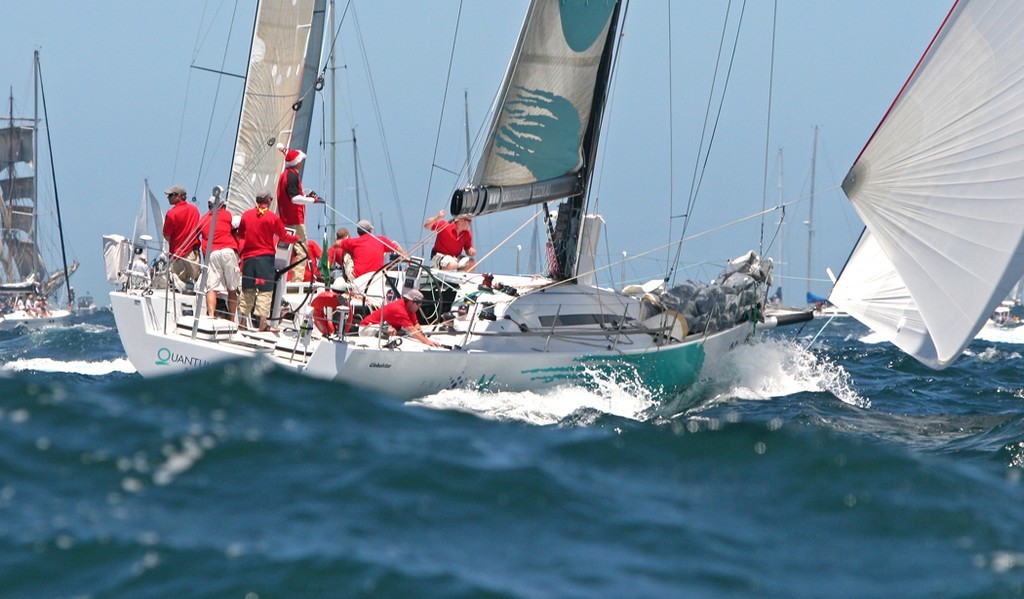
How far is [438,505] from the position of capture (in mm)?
4934

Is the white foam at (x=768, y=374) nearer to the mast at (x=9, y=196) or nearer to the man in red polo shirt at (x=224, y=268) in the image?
the man in red polo shirt at (x=224, y=268)

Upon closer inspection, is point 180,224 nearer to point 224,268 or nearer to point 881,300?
point 224,268

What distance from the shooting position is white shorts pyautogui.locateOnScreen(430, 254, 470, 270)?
13781 mm

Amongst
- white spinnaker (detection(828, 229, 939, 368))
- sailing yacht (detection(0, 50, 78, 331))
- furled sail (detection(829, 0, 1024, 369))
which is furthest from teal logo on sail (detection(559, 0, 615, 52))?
sailing yacht (detection(0, 50, 78, 331))

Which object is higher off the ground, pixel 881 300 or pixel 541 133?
pixel 541 133

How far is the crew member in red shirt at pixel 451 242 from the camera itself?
14.0 meters

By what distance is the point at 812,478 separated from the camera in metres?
5.50

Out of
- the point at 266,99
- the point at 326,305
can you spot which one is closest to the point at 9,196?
the point at 266,99

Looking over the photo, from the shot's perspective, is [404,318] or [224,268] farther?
[224,268]

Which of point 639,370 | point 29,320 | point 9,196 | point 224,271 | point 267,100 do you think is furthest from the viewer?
point 9,196

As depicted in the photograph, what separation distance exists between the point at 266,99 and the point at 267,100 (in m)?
0.02

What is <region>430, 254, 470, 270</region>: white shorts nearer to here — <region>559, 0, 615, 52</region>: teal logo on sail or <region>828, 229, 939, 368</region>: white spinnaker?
<region>559, 0, 615, 52</region>: teal logo on sail

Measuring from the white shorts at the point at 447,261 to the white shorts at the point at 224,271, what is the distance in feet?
9.15

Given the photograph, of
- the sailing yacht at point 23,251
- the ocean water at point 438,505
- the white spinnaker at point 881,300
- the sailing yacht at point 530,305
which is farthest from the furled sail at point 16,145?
the ocean water at point 438,505
